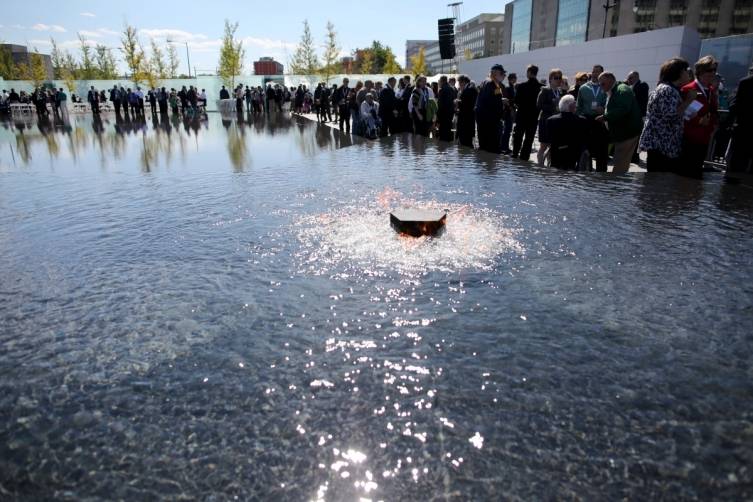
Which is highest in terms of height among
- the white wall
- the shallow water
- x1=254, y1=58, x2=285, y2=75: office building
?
x1=254, y1=58, x2=285, y2=75: office building

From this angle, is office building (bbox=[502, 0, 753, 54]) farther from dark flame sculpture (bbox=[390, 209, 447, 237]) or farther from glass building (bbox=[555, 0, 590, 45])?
dark flame sculpture (bbox=[390, 209, 447, 237])

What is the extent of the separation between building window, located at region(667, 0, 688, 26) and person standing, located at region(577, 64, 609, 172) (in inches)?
3175

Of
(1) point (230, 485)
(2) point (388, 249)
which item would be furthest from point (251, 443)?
(2) point (388, 249)

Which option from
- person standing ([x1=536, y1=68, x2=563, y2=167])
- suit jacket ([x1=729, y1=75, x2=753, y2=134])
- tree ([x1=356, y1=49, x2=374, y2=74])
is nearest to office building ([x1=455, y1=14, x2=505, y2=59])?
tree ([x1=356, y1=49, x2=374, y2=74])

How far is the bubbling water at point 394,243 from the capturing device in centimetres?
362

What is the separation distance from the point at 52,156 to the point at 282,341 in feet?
36.9

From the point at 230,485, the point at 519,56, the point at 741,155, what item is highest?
the point at 519,56

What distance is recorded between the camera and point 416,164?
8047 mm

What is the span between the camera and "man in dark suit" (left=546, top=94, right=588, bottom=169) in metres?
7.28

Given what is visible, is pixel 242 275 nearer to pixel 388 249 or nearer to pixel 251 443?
pixel 388 249

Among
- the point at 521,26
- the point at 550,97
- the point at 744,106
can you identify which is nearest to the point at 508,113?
the point at 550,97

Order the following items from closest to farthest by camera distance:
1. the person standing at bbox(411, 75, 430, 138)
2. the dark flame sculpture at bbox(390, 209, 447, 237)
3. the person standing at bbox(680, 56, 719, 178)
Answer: the dark flame sculpture at bbox(390, 209, 447, 237)
the person standing at bbox(680, 56, 719, 178)
the person standing at bbox(411, 75, 430, 138)

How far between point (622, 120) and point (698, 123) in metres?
1.00

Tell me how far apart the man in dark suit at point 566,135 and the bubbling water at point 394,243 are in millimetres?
3158
